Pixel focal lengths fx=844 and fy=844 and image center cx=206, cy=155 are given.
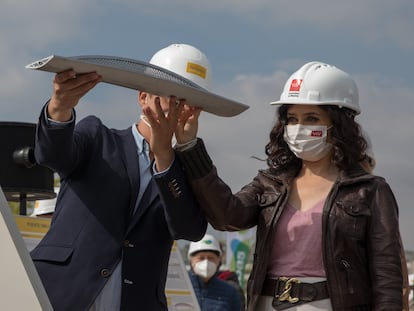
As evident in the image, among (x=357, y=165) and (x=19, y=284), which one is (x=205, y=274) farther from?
(x=19, y=284)

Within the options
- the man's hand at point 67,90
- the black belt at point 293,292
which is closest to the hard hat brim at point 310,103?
the black belt at point 293,292

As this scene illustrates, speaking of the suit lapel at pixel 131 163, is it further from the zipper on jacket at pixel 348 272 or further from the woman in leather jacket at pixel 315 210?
the zipper on jacket at pixel 348 272

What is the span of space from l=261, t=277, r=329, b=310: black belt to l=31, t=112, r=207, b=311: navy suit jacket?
0.43 meters

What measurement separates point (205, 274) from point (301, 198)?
5.97 m

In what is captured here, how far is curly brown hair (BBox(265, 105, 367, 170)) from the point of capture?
3.94m

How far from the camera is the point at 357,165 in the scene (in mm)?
3961

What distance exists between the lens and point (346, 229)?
3.71 metres

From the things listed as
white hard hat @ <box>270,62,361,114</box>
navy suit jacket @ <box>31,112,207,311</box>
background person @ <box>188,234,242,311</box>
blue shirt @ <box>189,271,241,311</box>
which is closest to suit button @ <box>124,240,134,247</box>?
navy suit jacket @ <box>31,112,207,311</box>

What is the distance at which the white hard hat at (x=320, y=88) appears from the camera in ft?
13.0

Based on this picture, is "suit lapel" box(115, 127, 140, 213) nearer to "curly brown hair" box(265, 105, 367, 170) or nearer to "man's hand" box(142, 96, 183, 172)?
"man's hand" box(142, 96, 183, 172)

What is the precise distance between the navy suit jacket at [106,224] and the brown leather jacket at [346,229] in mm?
103

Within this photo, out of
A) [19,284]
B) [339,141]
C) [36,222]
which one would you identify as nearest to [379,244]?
[339,141]

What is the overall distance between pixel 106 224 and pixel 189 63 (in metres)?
0.93

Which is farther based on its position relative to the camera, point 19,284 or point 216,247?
point 216,247
